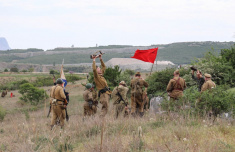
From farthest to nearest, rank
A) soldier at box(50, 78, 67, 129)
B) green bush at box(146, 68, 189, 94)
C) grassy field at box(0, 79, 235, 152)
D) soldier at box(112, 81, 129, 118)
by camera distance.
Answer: green bush at box(146, 68, 189, 94)
soldier at box(112, 81, 129, 118)
soldier at box(50, 78, 67, 129)
grassy field at box(0, 79, 235, 152)

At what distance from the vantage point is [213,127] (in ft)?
25.1

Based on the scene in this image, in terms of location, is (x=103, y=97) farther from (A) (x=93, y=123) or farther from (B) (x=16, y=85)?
(B) (x=16, y=85)

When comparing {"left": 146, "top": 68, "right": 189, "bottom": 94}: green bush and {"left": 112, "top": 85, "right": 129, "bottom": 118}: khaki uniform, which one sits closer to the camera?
{"left": 112, "top": 85, "right": 129, "bottom": 118}: khaki uniform

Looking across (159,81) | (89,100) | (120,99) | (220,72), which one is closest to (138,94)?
(120,99)

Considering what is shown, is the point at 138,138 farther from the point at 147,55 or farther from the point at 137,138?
the point at 147,55

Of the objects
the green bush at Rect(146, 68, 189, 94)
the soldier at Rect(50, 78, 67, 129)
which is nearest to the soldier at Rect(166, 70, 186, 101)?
the soldier at Rect(50, 78, 67, 129)

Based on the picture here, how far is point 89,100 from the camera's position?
41.9ft

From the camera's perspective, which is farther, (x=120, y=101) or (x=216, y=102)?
(x=120, y=101)

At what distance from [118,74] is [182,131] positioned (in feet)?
66.5

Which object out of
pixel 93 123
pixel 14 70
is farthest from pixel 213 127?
pixel 14 70

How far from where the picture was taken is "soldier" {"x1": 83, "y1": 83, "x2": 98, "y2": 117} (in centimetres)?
1264

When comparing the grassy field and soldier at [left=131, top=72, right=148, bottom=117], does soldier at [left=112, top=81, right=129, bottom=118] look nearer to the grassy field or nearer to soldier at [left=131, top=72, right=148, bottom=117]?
soldier at [left=131, top=72, right=148, bottom=117]

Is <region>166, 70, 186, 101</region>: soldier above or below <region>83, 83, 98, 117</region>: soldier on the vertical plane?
above

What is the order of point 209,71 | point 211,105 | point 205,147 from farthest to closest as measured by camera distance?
point 209,71, point 211,105, point 205,147
